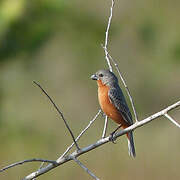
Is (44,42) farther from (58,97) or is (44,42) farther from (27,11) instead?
(58,97)

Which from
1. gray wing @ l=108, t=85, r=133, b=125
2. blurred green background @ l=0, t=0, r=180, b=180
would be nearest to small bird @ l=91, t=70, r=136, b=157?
gray wing @ l=108, t=85, r=133, b=125

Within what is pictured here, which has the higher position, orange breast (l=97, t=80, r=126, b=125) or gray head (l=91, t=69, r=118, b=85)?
gray head (l=91, t=69, r=118, b=85)

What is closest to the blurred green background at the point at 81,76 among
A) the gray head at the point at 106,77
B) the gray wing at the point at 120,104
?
the gray head at the point at 106,77

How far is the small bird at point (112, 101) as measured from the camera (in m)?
6.43

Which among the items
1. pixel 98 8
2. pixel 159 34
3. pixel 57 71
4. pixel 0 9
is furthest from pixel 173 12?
pixel 0 9

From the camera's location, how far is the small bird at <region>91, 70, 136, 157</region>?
6.43 meters

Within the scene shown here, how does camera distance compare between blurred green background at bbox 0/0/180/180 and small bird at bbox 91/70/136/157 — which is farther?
blurred green background at bbox 0/0/180/180

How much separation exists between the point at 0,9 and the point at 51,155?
3491 mm

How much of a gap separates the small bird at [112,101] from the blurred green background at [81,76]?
17.3ft

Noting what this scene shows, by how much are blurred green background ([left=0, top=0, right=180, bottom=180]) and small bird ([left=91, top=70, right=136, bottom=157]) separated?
5.29 m

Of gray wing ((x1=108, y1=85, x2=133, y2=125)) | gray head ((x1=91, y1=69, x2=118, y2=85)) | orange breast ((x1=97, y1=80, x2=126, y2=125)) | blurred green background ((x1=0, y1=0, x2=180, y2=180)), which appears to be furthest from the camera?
blurred green background ((x1=0, y1=0, x2=180, y2=180))

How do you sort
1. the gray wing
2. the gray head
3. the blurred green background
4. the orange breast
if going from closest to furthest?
the orange breast, the gray wing, the gray head, the blurred green background

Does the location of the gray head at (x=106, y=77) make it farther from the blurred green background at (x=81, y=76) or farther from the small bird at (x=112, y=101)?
the blurred green background at (x=81, y=76)

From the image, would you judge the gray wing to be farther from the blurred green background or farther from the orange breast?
the blurred green background
